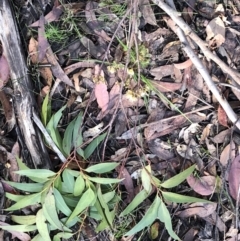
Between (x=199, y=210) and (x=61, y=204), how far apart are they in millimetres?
518

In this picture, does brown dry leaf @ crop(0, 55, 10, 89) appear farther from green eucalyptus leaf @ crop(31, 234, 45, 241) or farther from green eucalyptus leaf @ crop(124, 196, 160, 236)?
green eucalyptus leaf @ crop(124, 196, 160, 236)

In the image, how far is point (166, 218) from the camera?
1629mm

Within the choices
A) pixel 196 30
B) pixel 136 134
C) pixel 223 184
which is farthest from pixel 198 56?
pixel 223 184

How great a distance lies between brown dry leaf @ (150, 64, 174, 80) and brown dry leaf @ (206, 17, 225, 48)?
0.17m

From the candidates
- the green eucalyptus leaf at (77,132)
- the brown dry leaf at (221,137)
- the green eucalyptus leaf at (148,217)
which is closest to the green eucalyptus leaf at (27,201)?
the green eucalyptus leaf at (77,132)

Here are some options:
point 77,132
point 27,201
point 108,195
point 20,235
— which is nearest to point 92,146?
point 77,132

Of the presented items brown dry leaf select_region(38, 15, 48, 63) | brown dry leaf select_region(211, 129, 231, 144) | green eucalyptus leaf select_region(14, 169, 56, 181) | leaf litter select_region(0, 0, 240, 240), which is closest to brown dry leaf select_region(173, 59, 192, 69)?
leaf litter select_region(0, 0, 240, 240)

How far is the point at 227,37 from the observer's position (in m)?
1.72

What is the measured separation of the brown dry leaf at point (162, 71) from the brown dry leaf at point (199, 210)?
1.65ft

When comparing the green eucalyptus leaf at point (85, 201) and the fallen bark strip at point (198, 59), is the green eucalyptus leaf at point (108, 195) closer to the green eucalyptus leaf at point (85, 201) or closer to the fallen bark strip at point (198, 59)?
the green eucalyptus leaf at point (85, 201)

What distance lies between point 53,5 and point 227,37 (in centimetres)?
67

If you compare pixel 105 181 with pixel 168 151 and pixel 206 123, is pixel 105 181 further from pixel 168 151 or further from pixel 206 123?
pixel 206 123

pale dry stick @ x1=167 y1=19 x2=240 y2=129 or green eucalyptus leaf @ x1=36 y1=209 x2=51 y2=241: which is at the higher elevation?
pale dry stick @ x1=167 y1=19 x2=240 y2=129

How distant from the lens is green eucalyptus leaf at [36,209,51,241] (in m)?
1.64
